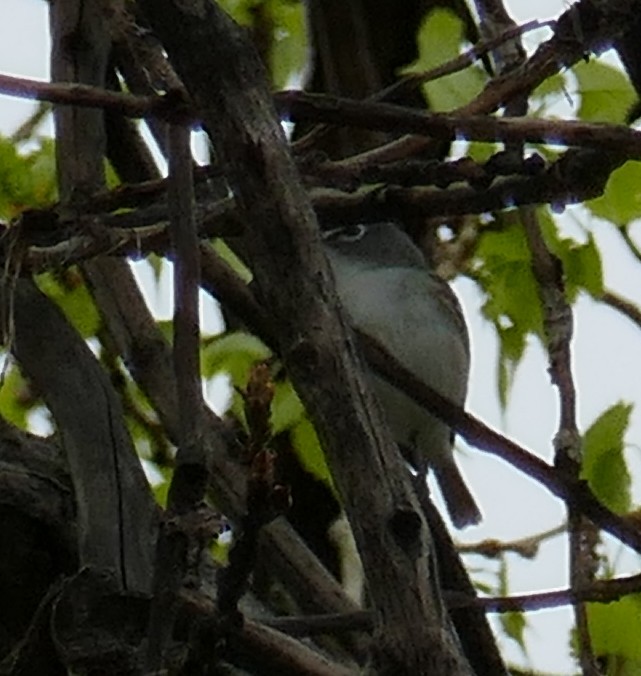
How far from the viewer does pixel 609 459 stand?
36.7 inches

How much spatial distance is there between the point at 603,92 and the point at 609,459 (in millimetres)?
242

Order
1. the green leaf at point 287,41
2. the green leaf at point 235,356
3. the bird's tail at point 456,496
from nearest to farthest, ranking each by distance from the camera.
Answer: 1. the green leaf at point 235,356
2. the green leaf at point 287,41
3. the bird's tail at point 456,496

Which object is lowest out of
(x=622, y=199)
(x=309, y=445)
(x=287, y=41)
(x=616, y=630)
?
(x=616, y=630)

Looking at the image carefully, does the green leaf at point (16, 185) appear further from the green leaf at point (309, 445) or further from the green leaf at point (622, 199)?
the green leaf at point (622, 199)

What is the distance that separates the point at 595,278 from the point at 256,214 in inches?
25.5

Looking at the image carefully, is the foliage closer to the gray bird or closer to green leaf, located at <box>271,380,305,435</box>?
green leaf, located at <box>271,380,305,435</box>

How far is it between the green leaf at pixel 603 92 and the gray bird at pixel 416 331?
1.76 feet

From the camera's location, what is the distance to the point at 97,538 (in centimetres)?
71

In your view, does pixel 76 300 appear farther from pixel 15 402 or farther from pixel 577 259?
pixel 577 259

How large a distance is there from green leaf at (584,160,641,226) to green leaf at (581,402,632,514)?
163 mm

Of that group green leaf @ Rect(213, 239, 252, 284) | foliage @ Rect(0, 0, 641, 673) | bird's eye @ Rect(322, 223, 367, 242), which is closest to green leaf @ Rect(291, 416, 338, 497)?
foliage @ Rect(0, 0, 641, 673)

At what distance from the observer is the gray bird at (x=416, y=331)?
153 cm

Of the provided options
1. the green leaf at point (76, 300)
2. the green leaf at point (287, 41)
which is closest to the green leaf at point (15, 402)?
the green leaf at point (76, 300)

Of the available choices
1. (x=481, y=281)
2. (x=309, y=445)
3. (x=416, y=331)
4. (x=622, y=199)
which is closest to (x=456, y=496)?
(x=416, y=331)
